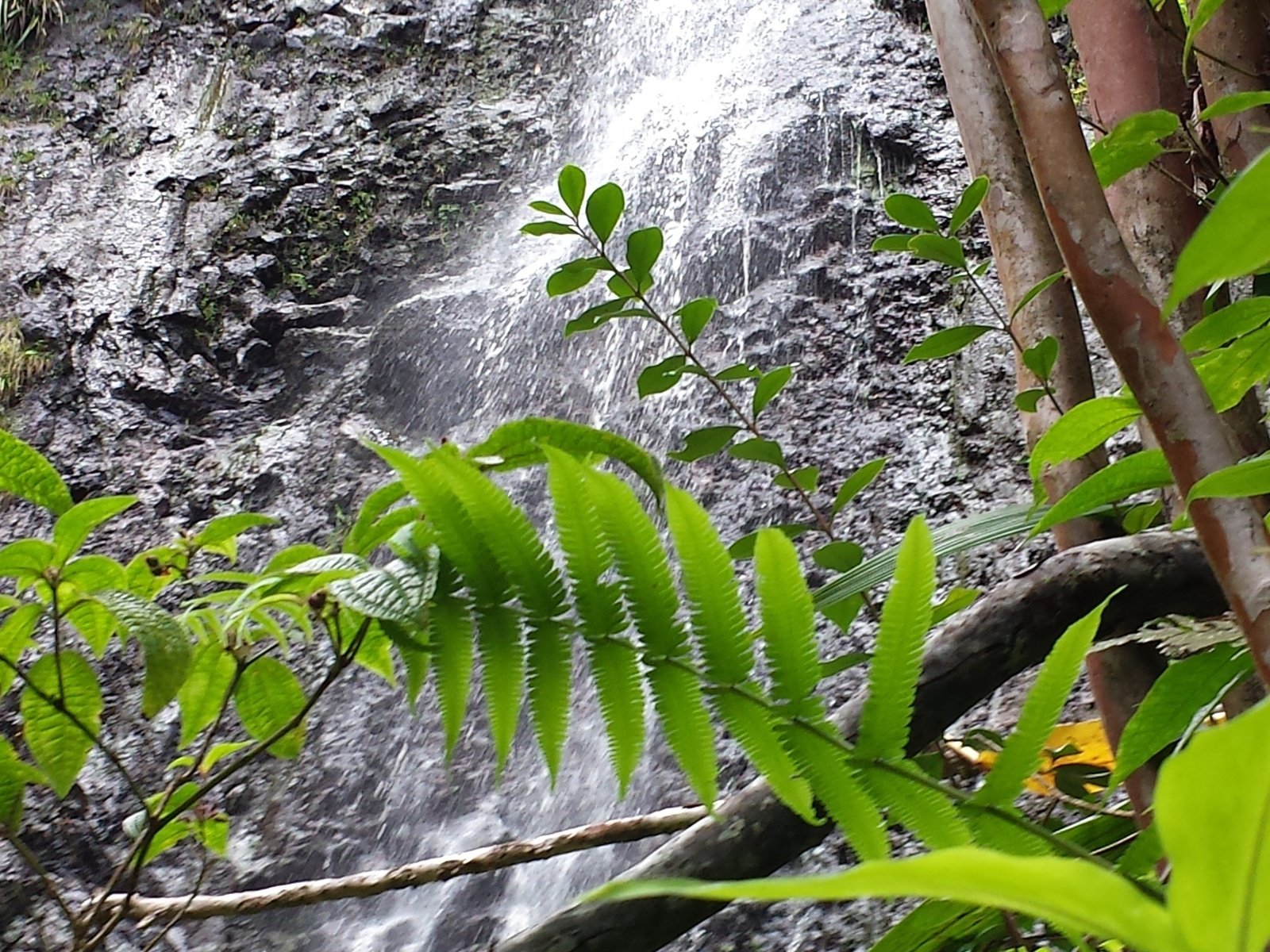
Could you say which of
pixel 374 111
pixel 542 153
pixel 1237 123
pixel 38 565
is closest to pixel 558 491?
pixel 38 565

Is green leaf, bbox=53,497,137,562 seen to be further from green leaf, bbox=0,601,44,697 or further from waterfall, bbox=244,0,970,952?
waterfall, bbox=244,0,970,952

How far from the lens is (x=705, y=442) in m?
1.15

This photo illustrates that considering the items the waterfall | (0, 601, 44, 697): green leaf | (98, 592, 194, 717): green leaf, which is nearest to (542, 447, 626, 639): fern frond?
(98, 592, 194, 717): green leaf

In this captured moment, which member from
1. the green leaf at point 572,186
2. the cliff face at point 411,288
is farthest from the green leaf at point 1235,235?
the cliff face at point 411,288

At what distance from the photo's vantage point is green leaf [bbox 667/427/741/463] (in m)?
1.13

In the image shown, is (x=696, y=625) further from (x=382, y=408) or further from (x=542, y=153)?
(x=542, y=153)

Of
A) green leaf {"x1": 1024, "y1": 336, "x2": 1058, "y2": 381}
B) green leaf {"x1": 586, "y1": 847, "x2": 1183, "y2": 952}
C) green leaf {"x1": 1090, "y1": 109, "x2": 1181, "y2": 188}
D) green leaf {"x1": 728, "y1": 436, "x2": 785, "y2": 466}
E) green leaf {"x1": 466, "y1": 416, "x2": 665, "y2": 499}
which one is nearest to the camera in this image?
green leaf {"x1": 586, "y1": 847, "x2": 1183, "y2": 952}

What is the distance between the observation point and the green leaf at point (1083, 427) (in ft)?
2.06

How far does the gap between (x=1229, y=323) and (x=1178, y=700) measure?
29 cm

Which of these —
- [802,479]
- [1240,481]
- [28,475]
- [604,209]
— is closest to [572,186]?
[604,209]

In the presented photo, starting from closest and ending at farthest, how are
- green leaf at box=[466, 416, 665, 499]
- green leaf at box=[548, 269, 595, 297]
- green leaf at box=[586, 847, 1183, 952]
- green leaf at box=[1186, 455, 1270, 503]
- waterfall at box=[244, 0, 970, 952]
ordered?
1. green leaf at box=[586, 847, 1183, 952]
2. green leaf at box=[1186, 455, 1270, 503]
3. green leaf at box=[466, 416, 665, 499]
4. green leaf at box=[548, 269, 595, 297]
5. waterfall at box=[244, 0, 970, 952]

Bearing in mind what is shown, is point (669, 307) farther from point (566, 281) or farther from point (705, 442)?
point (705, 442)

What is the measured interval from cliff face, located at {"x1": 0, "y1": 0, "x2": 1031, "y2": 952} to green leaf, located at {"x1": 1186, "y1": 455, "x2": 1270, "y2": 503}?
8.19ft

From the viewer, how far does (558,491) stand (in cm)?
49
